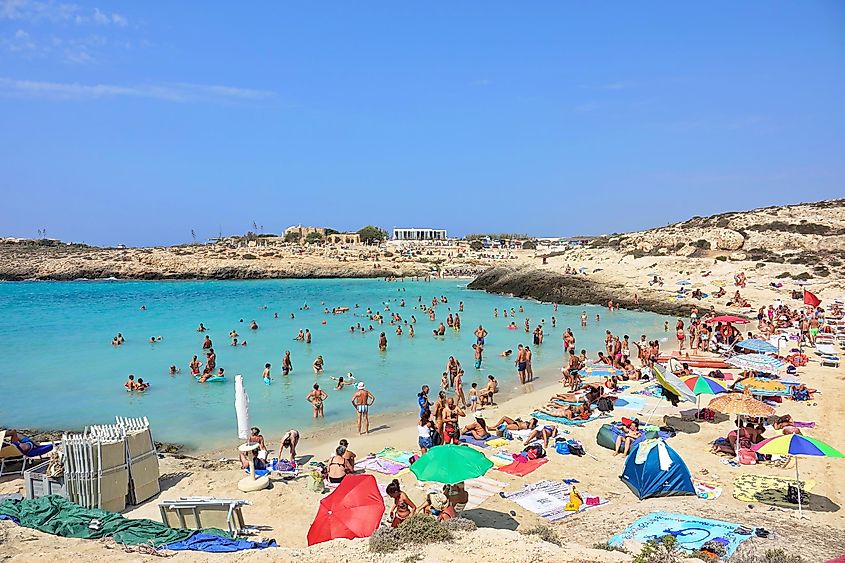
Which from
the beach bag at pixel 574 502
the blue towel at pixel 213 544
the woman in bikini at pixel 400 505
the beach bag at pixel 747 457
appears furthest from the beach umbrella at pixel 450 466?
the beach bag at pixel 747 457

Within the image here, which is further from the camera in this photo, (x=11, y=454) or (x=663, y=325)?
(x=663, y=325)

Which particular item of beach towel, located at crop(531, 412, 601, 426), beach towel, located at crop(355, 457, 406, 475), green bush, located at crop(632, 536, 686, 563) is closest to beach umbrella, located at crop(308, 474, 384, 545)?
green bush, located at crop(632, 536, 686, 563)

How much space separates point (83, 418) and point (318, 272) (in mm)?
61636

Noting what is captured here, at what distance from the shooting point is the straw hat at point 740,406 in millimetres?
8609

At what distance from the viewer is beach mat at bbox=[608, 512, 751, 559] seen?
18.9ft

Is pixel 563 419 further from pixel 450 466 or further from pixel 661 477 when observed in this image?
pixel 450 466

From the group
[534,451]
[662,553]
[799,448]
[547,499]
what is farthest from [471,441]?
[662,553]

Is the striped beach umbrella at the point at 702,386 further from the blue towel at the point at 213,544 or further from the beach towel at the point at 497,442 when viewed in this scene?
the blue towel at the point at 213,544

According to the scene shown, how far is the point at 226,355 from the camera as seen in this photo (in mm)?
22141

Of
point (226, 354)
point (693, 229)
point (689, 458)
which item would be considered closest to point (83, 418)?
point (226, 354)

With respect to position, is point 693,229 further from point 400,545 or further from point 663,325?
point 400,545

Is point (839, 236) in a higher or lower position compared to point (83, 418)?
higher

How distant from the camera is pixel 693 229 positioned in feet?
174

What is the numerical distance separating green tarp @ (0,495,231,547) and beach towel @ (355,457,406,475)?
3.07m
